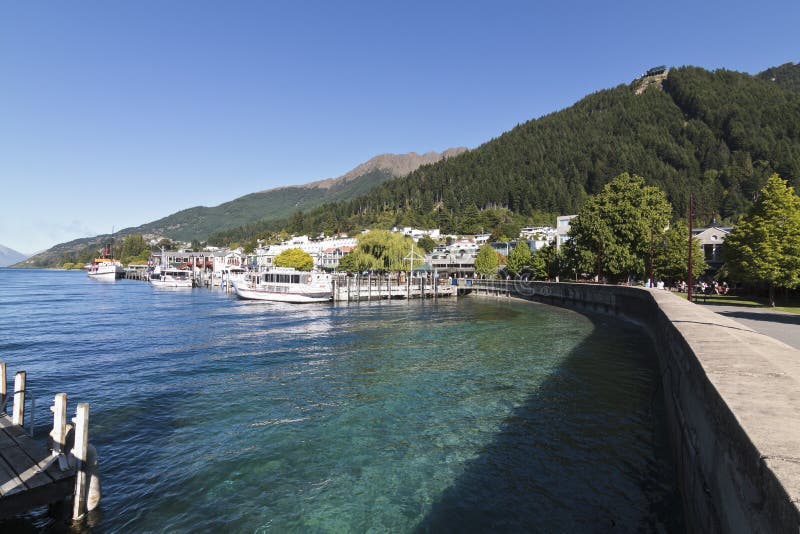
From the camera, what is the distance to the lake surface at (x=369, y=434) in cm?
791

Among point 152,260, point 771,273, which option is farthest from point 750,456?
point 152,260

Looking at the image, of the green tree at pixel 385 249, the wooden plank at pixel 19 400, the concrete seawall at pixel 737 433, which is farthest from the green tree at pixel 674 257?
the wooden plank at pixel 19 400

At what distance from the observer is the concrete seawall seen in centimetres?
323

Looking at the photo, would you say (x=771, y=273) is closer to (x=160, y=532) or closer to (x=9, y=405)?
(x=160, y=532)

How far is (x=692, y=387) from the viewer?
290 inches

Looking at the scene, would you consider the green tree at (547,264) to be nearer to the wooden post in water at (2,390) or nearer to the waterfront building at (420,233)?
the wooden post in water at (2,390)

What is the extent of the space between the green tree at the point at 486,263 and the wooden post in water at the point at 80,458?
94394 mm

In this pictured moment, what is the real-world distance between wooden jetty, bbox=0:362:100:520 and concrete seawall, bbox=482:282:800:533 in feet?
30.5

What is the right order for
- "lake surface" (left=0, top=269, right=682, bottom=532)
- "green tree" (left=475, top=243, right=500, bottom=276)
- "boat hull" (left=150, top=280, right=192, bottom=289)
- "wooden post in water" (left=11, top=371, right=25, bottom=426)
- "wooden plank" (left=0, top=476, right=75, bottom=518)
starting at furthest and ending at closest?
"green tree" (left=475, top=243, right=500, bottom=276), "boat hull" (left=150, top=280, right=192, bottom=289), "wooden post in water" (left=11, top=371, right=25, bottom=426), "lake surface" (left=0, top=269, right=682, bottom=532), "wooden plank" (left=0, top=476, right=75, bottom=518)

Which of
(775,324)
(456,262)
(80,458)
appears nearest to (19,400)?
(80,458)

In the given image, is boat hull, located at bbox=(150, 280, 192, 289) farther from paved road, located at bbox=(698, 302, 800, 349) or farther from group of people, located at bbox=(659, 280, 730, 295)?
paved road, located at bbox=(698, 302, 800, 349)

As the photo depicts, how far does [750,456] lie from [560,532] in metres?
4.62

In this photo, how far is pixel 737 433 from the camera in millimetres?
4125

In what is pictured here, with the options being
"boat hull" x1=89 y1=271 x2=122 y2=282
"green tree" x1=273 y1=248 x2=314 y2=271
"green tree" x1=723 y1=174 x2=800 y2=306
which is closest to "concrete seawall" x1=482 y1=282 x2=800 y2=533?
"green tree" x1=723 y1=174 x2=800 y2=306
